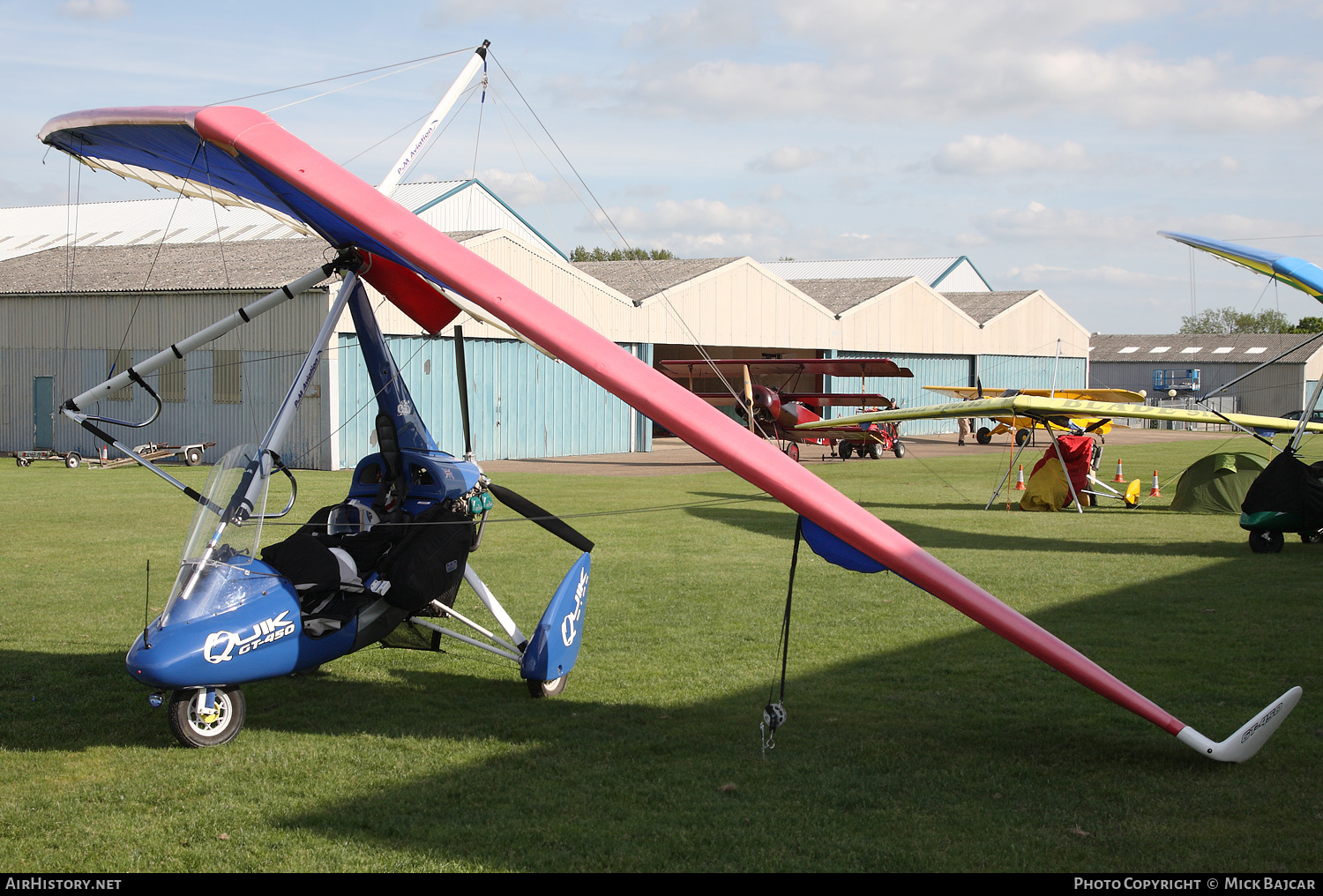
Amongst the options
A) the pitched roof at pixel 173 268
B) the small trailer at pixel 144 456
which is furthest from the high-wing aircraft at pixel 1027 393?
the small trailer at pixel 144 456

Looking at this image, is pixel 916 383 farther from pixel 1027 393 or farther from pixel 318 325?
pixel 318 325

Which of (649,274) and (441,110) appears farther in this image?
(649,274)

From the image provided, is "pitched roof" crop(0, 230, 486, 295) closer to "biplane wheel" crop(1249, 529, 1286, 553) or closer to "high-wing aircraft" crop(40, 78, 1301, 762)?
"high-wing aircraft" crop(40, 78, 1301, 762)

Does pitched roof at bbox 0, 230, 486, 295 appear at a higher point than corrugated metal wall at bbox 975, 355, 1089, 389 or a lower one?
higher

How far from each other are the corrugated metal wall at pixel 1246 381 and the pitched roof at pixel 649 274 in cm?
3653

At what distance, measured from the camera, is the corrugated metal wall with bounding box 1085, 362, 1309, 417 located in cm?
6050

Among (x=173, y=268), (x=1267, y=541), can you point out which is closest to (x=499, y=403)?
(x=173, y=268)

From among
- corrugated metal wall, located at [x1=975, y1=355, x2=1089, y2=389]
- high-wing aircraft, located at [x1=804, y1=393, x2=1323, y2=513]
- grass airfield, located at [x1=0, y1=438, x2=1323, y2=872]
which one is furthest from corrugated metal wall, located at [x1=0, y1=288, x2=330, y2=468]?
corrugated metal wall, located at [x1=975, y1=355, x2=1089, y2=389]

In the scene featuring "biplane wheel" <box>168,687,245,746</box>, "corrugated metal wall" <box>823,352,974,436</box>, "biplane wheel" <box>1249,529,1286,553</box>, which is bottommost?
"biplane wheel" <box>168,687,245,746</box>

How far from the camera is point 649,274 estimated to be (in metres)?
34.2

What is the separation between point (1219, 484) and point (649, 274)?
20785mm

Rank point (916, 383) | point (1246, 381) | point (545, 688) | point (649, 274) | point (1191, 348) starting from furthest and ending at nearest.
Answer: point (1191, 348) < point (1246, 381) < point (916, 383) < point (649, 274) < point (545, 688)

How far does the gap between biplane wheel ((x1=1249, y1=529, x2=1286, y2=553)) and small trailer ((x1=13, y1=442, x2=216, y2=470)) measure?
805 inches

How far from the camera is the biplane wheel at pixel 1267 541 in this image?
1206 cm
